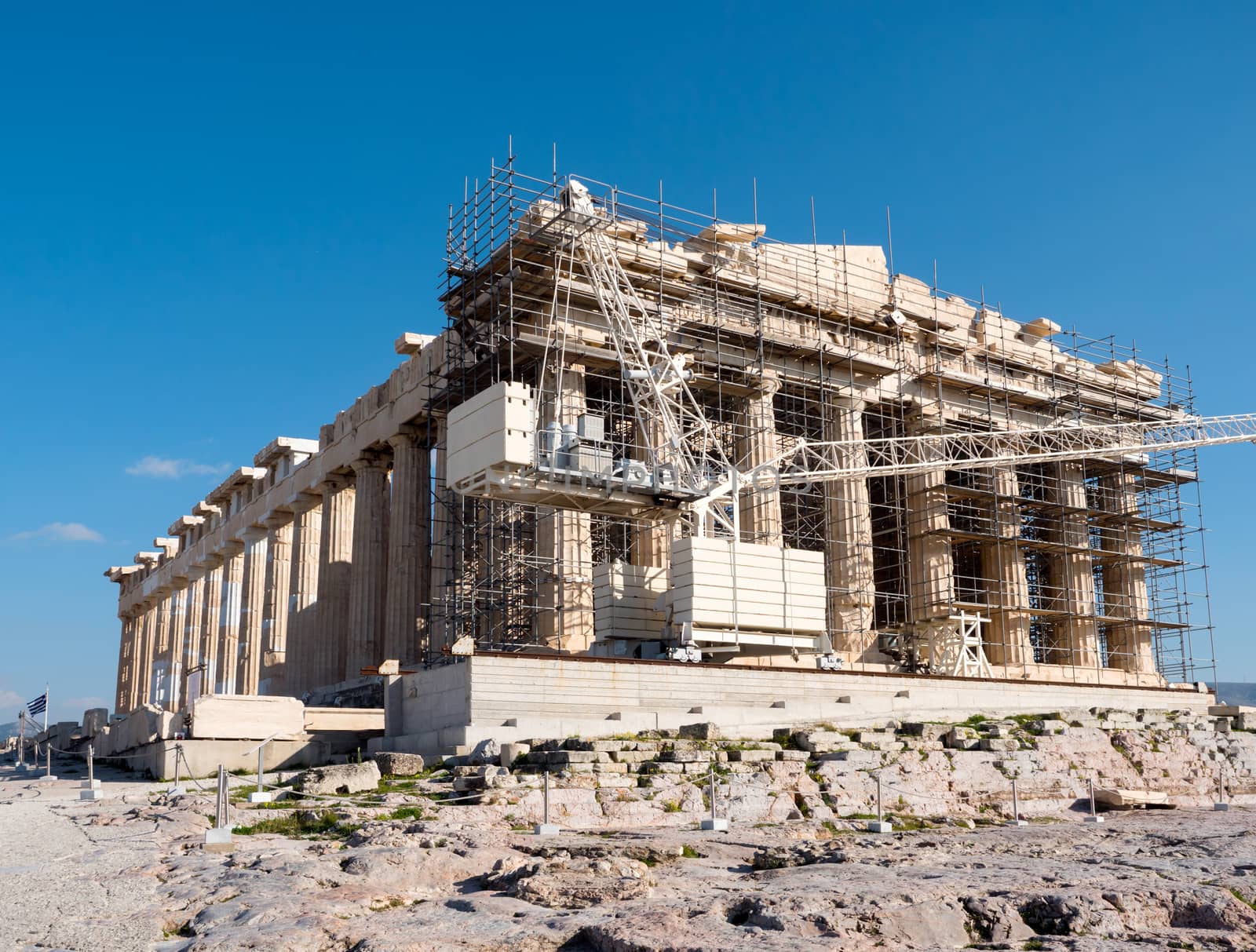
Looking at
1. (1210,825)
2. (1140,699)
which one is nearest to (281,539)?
(1140,699)

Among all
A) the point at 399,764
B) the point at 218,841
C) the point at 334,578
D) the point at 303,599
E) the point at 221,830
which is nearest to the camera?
the point at 218,841

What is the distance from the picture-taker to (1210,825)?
59.7 ft

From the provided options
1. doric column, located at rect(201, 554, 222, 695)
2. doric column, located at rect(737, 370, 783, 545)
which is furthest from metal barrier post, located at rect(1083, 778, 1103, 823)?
doric column, located at rect(201, 554, 222, 695)

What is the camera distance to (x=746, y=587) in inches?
1474

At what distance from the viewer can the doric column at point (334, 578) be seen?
51344 millimetres

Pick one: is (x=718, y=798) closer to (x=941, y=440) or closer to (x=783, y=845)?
(x=783, y=845)

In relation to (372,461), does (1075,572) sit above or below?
below

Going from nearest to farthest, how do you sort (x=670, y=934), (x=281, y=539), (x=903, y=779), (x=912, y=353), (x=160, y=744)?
(x=670, y=934), (x=903, y=779), (x=160, y=744), (x=912, y=353), (x=281, y=539)

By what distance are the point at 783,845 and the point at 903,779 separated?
937 cm

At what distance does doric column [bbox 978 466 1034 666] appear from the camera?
2060 inches

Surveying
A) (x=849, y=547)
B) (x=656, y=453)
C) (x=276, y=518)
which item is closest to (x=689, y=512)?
(x=656, y=453)

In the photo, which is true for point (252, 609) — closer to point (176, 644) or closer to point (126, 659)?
point (176, 644)

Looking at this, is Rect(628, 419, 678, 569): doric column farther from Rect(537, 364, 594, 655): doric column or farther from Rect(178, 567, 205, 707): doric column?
Rect(178, 567, 205, 707): doric column

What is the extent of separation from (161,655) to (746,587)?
50.7 meters
